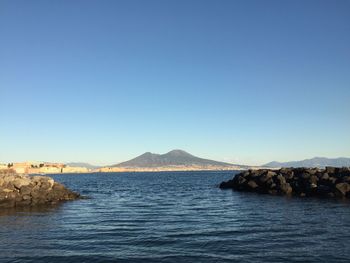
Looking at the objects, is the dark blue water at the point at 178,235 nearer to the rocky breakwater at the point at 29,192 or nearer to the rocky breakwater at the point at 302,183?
the rocky breakwater at the point at 29,192

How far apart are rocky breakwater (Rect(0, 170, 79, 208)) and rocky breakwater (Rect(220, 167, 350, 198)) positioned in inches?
1210

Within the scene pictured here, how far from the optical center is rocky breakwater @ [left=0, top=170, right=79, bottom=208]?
46.7 meters

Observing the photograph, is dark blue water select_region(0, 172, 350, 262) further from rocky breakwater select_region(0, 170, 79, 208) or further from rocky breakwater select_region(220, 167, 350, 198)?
rocky breakwater select_region(220, 167, 350, 198)

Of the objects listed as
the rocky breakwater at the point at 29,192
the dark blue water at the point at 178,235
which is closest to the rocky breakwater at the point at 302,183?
the dark blue water at the point at 178,235

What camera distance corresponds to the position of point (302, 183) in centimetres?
5897

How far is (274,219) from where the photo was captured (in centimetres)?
3291

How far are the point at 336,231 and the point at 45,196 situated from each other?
36.5 metres

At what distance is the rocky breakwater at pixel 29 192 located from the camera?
46.7 m

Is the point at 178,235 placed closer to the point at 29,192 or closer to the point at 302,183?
the point at 29,192

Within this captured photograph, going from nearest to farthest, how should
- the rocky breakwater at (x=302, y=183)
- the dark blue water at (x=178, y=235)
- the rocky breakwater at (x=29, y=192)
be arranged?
the dark blue water at (x=178, y=235) → the rocky breakwater at (x=29, y=192) → the rocky breakwater at (x=302, y=183)

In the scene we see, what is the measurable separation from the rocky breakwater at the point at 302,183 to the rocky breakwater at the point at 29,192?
101 feet

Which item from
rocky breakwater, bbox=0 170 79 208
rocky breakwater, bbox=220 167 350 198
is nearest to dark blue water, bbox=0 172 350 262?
rocky breakwater, bbox=0 170 79 208

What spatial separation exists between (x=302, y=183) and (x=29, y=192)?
1556 inches

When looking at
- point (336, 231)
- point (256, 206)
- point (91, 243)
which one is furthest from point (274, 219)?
point (91, 243)
